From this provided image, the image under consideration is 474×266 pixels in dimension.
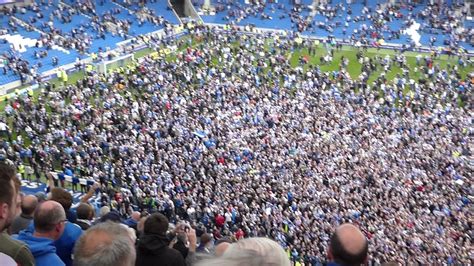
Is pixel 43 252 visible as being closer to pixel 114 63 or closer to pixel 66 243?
pixel 66 243

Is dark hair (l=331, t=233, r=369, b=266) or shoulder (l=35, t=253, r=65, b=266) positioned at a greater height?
dark hair (l=331, t=233, r=369, b=266)

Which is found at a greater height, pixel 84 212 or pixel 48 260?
pixel 48 260

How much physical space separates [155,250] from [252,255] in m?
2.94

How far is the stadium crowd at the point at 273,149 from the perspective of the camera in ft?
62.0

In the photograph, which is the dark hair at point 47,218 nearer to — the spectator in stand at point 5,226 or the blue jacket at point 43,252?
the blue jacket at point 43,252

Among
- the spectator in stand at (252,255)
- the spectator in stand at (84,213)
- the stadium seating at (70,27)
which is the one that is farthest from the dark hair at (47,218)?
the stadium seating at (70,27)

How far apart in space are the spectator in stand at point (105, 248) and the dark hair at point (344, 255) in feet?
4.47

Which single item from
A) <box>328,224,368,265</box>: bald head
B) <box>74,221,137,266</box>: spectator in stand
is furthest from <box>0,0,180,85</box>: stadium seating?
<box>328,224,368,265</box>: bald head

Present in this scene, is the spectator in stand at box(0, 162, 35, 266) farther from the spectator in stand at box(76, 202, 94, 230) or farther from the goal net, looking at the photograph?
the goal net

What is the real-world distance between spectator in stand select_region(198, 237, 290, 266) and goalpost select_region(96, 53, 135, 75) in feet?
114

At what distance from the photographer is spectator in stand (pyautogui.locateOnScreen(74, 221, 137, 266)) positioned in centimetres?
322

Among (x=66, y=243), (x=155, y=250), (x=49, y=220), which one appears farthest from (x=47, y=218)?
(x=155, y=250)

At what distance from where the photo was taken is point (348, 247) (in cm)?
381

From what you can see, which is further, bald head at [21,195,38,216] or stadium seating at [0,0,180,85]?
stadium seating at [0,0,180,85]
